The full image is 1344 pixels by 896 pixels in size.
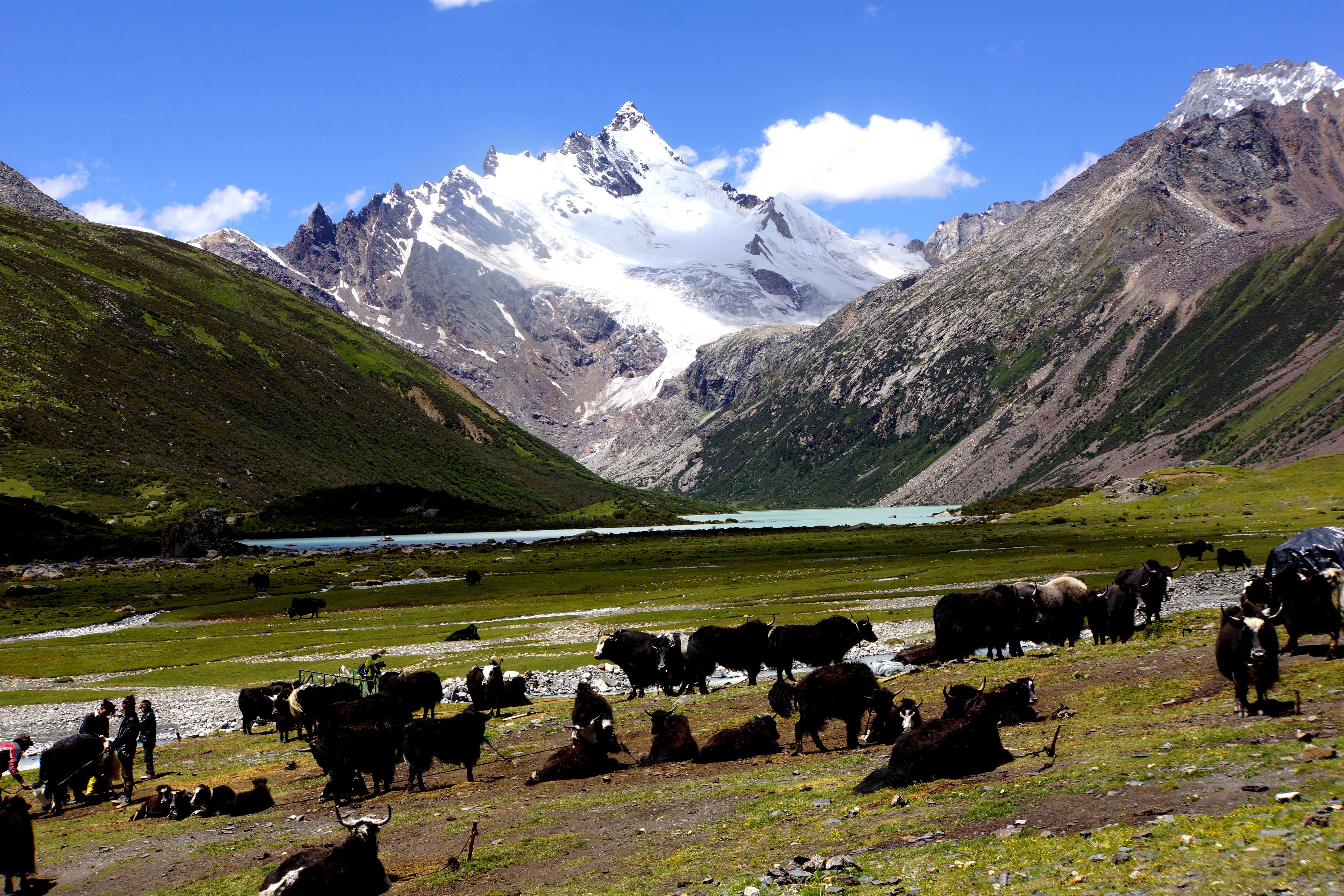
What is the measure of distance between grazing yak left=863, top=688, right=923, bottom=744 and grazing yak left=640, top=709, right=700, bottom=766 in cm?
409

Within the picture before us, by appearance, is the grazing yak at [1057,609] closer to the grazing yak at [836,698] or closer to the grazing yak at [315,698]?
the grazing yak at [836,698]

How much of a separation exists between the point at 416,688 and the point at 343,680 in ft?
22.3

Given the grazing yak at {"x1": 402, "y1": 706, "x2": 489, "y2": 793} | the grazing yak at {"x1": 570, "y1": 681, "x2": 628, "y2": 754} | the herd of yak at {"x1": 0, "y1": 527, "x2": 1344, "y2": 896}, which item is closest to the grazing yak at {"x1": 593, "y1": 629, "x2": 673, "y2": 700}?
the herd of yak at {"x1": 0, "y1": 527, "x2": 1344, "y2": 896}

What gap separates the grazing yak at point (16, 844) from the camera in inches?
580

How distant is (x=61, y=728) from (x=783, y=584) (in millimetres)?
47664

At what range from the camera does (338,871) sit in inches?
486

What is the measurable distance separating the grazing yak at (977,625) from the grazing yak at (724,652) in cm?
580

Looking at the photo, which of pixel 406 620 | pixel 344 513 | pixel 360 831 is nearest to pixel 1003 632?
pixel 360 831

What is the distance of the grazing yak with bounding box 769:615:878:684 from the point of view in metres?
26.3

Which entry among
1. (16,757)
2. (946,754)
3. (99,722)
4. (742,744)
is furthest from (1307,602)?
(16,757)

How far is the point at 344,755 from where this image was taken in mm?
19047

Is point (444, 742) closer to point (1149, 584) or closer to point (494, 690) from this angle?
point (494, 690)

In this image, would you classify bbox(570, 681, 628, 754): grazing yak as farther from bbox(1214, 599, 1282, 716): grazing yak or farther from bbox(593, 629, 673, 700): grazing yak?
bbox(1214, 599, 1282, 716): grazing yak

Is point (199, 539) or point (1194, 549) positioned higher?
point (199, 539)
